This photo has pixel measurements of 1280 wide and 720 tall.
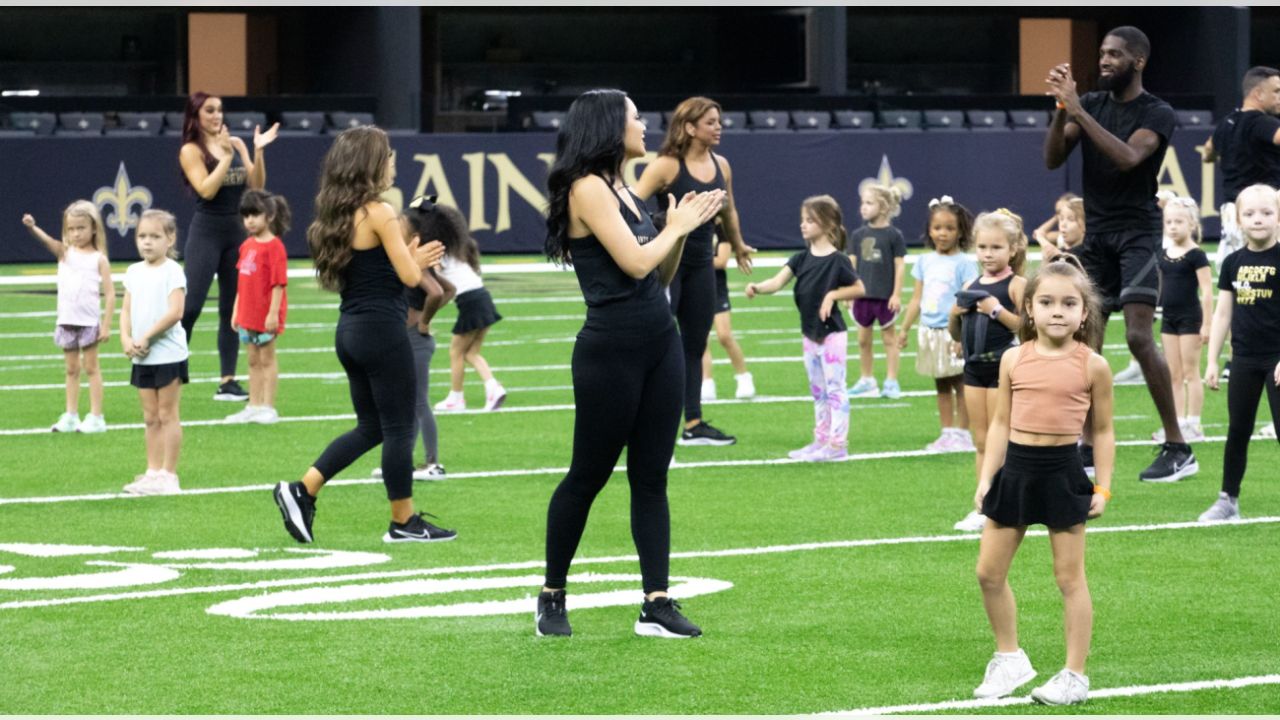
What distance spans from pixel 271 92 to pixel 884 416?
29.0 m

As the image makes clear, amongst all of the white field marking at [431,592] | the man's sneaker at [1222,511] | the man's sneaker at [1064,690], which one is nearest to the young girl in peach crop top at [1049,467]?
the man's sneaker at [1064,690]

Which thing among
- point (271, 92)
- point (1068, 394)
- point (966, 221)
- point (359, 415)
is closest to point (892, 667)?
point (1068, 394)

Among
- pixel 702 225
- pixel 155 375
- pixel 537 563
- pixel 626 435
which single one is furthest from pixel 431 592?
pixel 702 225

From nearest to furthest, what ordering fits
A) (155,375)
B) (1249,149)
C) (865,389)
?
(155,375) → (1249,149) → (865,389)

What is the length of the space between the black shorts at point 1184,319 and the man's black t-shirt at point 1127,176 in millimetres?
1479

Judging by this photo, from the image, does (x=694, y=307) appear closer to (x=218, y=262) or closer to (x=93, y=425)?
(x=93, y=425)

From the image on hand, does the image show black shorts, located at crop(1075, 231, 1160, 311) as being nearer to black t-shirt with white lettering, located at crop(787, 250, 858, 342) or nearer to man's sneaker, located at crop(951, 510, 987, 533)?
black t-shirt with white lettering, located at crop(787, 250, 858, 342)

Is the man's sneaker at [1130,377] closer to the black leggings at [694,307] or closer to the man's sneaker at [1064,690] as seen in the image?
the black leggings at [694,307]

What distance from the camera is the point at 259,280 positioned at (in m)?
13.1

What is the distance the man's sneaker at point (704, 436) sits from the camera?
12070mm

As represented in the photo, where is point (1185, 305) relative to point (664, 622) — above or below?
above

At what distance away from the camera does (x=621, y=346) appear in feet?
21.9

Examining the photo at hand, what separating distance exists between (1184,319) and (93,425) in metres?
6.89

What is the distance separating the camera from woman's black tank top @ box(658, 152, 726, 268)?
37.4 feet
